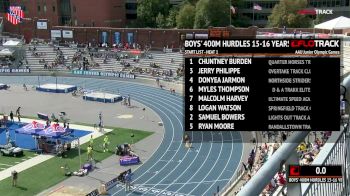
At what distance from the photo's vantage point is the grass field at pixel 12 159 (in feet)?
102

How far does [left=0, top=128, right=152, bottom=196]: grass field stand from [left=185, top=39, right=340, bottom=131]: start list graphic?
65.8 ft

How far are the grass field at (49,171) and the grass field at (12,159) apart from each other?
1.58m

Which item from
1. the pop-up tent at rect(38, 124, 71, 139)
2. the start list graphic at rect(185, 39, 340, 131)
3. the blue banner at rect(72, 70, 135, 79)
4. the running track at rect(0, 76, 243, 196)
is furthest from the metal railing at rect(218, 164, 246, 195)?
the blue banner at rect(72, 70, 135, 79)

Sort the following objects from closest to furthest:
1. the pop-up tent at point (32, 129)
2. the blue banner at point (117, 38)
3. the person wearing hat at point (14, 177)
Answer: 1. the person wearing hat at point (14, 177)
2. the pop-up tent at point (32, 129)
3. the blue banner at point (117, 38)

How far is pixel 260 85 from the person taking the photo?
313 inches

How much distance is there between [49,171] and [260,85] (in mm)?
23941

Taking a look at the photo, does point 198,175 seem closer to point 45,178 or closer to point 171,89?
point 45,178

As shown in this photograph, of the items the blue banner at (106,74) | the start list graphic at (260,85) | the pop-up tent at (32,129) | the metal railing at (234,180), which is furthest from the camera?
the blue banner at (106,74)

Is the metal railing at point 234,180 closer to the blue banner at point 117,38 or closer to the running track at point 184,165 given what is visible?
the running track at point 184,165

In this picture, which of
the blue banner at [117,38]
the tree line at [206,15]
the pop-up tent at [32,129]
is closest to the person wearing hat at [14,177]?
the pop-up tent at [32,129]

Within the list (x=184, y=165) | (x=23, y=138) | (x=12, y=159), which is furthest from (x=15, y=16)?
(x=184, y=165)

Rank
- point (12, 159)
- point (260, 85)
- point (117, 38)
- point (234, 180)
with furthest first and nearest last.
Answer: point (117, 38) → point (12, 159) → point (234, 180) → point (260, 85)
